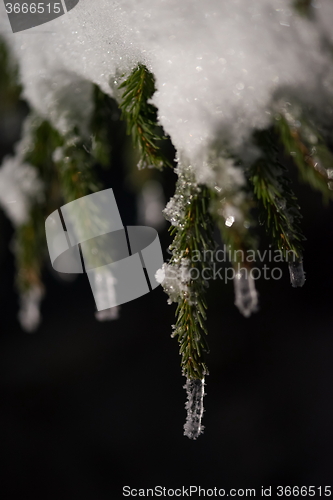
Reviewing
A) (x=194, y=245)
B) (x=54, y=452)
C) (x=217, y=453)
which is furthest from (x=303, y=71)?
(x=54, y=452)

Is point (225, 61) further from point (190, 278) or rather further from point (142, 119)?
point (190, 278)

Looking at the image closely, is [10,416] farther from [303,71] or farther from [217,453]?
[303,71]

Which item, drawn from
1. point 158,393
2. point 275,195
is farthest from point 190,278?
point 158,393

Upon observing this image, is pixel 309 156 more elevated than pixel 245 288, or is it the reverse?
pixel 309 156

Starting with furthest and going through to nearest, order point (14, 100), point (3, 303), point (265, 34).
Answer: point (3, 303), point (14, 100), point (265, 34)

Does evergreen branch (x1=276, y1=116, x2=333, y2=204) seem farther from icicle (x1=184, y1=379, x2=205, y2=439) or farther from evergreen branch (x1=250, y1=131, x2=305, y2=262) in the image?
icicle (x1=184, y1=379, x2=205, y2=439)

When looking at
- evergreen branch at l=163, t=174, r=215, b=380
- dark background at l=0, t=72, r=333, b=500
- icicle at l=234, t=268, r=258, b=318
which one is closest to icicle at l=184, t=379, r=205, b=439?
evergreen branch at l=163, t=174, r=215, b=380
